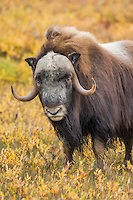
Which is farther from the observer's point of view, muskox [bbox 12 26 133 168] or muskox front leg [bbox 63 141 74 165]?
muskox front leg [bbox 63 141 74 165]

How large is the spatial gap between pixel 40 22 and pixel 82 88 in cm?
836

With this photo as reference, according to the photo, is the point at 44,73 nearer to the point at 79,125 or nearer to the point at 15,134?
the point at 79,125

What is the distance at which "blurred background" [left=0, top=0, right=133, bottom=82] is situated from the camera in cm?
780

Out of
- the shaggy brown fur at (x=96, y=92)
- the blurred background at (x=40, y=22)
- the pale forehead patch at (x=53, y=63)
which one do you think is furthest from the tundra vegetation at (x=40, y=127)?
the pale forehead patch at (x=53, y=63)

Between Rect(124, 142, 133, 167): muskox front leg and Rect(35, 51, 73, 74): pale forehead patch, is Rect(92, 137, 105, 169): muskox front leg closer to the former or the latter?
Rect(124, 142, 133, 167): muskox front leg

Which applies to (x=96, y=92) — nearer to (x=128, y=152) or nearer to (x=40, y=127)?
(x=128, y=152)

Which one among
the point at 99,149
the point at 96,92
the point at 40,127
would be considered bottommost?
the point at 99,149

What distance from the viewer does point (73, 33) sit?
9.69ft

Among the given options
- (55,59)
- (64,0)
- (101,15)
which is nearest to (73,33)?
(55,59)

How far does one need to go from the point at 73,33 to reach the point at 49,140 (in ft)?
4.96

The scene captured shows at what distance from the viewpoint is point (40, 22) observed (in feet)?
34.1

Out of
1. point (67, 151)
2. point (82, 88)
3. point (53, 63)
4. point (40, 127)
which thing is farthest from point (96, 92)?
point (40, 127)

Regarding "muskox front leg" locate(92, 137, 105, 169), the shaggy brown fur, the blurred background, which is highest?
the blurred background

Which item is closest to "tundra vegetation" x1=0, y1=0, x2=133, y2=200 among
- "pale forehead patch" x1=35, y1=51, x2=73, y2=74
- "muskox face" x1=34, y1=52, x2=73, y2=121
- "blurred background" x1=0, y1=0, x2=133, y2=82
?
"blurred background" x1=0, y1=0, x2=133, y2=82
